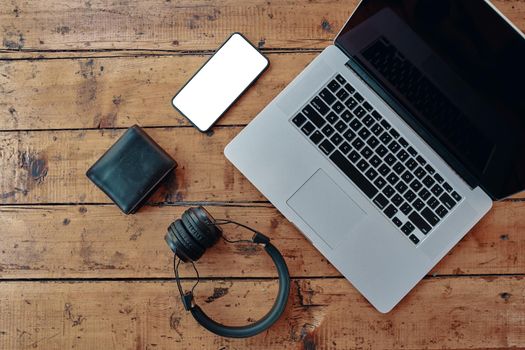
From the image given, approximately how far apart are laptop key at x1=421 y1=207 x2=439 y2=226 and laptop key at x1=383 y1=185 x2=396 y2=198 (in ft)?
0.19

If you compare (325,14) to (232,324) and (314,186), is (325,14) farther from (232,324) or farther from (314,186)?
(232,324)

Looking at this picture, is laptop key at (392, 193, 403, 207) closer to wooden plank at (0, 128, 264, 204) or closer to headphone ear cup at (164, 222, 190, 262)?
wooden plank at (0, 128, 264, 204)

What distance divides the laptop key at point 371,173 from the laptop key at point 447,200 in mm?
112

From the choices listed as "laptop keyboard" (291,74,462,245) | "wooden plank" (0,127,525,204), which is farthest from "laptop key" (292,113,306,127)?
"wooden plank" (0,127,525,204)

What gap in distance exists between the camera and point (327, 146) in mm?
810

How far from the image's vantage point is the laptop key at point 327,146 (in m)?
0.81

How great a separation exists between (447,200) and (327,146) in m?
0.21

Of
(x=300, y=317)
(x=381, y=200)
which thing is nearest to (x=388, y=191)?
(x=381, y=200)

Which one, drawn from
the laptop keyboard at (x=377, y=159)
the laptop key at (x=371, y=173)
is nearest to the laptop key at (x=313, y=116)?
the laptop keyboard at (x=377, y=159)

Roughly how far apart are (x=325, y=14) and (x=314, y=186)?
311 millimetres

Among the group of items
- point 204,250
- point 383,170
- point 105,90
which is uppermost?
point 105,90

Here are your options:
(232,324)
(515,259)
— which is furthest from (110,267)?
(515,259)

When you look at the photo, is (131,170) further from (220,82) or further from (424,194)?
(424,194)

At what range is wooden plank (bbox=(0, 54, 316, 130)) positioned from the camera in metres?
0.87
